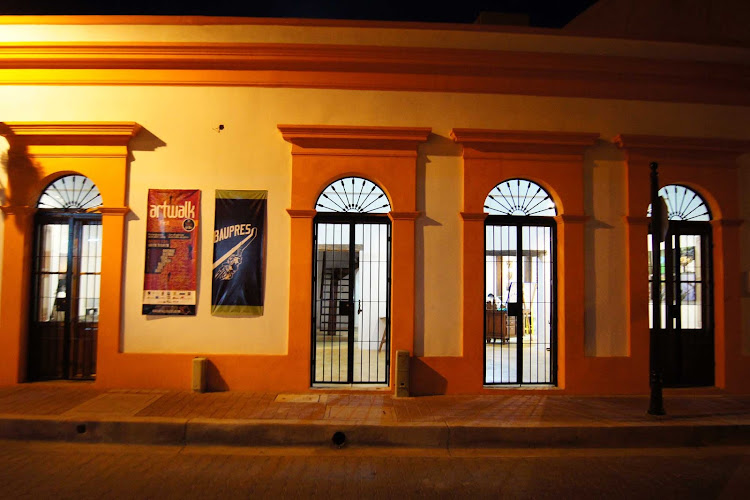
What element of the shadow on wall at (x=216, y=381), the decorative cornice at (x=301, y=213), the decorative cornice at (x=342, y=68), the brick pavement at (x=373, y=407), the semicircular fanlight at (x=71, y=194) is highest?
the decorative cornice at (x=342, y=68)

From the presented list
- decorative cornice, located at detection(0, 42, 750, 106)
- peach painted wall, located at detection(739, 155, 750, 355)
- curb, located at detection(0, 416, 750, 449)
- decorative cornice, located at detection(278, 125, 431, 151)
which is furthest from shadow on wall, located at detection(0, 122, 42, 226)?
peach painted wall, located at detection(739, 155, 750, 355)

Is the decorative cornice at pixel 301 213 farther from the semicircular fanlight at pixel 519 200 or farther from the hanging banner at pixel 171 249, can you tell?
the semicircular fanlight at pixel 519 200

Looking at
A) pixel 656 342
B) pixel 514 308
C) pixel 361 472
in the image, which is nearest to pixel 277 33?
pixel 514 308

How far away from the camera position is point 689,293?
845cm

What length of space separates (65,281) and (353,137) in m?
5.37

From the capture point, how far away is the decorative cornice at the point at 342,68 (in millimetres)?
7820

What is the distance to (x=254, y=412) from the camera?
21.4ft

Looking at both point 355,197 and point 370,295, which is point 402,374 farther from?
point 355,197

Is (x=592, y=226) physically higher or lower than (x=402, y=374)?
higher

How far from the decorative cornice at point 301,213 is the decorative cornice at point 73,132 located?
283 cm

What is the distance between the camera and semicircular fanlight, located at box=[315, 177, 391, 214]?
805 centimetres

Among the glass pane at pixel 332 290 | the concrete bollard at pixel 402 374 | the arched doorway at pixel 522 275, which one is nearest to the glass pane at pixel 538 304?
the arched doorway at pixel 522 275

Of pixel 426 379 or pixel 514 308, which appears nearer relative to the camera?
pixel 426 379

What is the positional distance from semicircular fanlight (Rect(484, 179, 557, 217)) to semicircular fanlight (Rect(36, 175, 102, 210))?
21.8 ft
